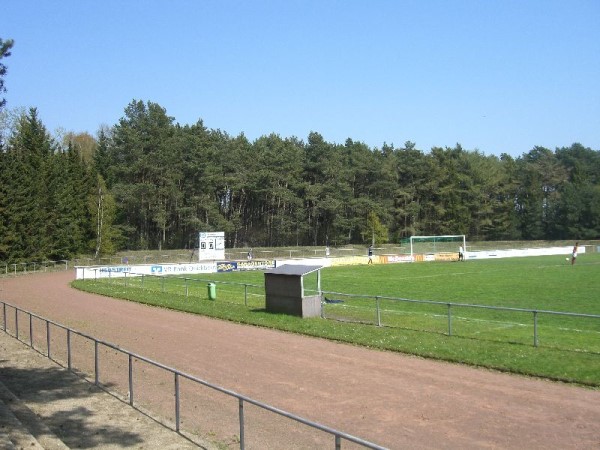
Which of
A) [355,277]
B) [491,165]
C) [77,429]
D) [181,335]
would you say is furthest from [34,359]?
[491,165]

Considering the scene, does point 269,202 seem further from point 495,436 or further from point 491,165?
point 495,436

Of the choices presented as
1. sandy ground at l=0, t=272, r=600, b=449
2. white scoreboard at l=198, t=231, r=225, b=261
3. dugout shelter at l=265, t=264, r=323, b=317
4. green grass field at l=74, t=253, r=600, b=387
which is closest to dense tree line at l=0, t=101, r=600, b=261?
white scoreboard at l=198, t=231, r=225, b=261

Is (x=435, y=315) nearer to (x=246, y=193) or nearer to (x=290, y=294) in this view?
(x=290, y=294)

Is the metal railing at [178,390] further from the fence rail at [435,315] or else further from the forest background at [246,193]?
the forest background at [246,193]

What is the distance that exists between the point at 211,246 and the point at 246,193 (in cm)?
3707

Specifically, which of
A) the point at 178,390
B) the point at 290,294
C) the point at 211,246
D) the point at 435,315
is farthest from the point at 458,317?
the point at 211,246

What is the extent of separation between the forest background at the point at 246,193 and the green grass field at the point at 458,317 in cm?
2838

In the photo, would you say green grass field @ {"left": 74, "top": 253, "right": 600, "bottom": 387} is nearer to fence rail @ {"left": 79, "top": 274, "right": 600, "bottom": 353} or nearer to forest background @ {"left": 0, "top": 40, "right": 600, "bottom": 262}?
fence rail @ {"left": 79, "top": 274, "right": 600, "bottom": 353}

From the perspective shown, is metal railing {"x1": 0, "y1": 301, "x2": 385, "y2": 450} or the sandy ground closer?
metal railing {"x1": 0, "y1": 301, "x2": 385, "y2": 450}

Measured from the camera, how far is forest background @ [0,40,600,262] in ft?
216

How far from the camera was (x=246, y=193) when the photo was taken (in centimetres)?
9606

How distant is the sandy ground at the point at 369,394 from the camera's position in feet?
31.3

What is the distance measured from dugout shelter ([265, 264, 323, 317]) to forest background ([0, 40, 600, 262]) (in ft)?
132

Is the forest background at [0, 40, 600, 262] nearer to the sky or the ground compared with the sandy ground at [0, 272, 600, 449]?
nearer to the sky
